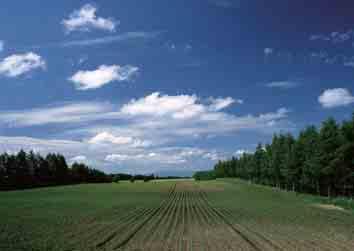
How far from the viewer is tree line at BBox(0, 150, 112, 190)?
104375 mm

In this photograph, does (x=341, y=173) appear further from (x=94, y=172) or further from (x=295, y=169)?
(x=94, y=172)

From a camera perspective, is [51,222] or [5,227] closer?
[5,227]

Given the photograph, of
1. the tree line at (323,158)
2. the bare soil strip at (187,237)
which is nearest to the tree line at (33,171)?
the tree line at (323,158)

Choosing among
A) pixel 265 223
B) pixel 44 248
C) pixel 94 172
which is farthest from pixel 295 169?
pixel 94 172

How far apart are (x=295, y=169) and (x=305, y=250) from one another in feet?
167

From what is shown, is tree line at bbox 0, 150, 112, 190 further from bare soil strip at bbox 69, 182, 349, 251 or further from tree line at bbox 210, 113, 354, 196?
bare soil strip at bbox 69, 182, 349, 251

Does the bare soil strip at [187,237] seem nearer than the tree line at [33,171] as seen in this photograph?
Yes

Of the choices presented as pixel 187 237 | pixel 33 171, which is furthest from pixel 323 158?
pixel 33 171

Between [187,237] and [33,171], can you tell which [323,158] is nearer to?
[187,237]

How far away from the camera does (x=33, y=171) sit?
114375mm

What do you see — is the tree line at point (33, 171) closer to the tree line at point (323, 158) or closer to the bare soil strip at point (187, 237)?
the tree line at point (323, 158)

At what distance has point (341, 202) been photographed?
41.5m

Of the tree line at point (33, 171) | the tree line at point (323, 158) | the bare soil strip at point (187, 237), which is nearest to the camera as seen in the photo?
Answer: the bare soil strip at point (187, 237)

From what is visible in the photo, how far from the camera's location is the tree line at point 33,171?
104m
